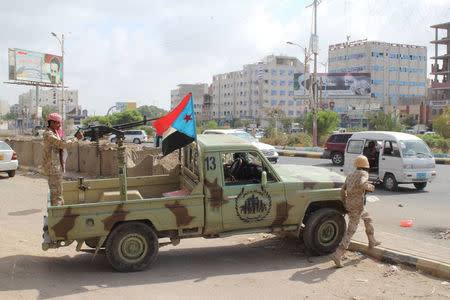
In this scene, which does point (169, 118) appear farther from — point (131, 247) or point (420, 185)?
point (420, 185)

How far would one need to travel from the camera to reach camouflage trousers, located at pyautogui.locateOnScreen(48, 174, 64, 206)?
20.4 feet

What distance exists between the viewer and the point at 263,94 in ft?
418

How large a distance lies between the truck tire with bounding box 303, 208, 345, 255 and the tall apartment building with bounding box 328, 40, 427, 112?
115 meters

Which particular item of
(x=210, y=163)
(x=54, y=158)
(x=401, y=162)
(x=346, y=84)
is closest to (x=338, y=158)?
(x=401, y=162)

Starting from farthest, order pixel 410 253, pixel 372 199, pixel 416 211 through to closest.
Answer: pixel 372 199, pixel 416 211, pixel 410 253

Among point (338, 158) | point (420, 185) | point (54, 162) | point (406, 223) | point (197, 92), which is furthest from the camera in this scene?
point (197, 92)

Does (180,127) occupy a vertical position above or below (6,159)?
above

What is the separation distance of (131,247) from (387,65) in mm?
120939

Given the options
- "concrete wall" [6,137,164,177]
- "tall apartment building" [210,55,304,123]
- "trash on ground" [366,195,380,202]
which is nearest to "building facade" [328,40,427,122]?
"tall apartment building" [210,55,304,123]

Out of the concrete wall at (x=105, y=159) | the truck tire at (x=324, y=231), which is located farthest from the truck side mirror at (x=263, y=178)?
the concrete wall at (x=105, y=159)

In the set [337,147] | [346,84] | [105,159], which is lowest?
[105,159]

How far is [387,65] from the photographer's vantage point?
378ft

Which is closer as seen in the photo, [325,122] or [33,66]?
[325,122]

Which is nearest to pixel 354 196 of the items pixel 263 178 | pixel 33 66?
pixel 263 178
